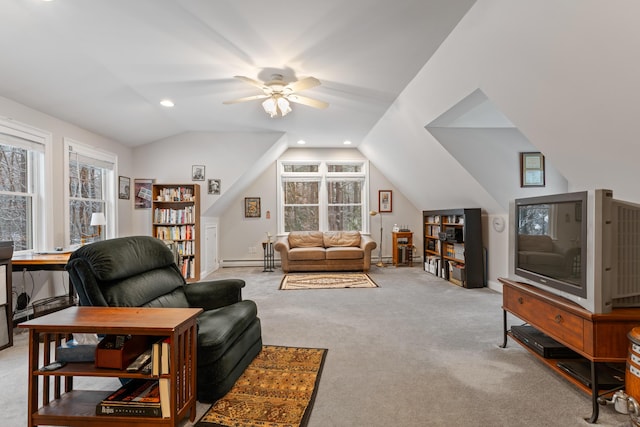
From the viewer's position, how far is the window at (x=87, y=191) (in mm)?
4266

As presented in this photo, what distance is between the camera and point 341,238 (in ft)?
22.3

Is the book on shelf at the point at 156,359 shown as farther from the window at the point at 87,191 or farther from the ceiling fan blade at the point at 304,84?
the window at the point at 87,191

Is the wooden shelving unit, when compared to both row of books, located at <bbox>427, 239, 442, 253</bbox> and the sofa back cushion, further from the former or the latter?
the sofa back cushion

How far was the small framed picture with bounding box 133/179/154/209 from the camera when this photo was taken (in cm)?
568

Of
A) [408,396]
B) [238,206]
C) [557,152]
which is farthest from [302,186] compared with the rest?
[408,396]

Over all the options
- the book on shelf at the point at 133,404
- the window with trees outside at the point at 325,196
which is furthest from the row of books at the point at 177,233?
the book on shelf at the point at 133,404

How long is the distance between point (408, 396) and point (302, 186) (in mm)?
5738

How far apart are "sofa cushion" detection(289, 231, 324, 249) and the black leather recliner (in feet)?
13.1

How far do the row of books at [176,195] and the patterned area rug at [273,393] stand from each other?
3.70 metres

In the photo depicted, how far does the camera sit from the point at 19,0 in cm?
224

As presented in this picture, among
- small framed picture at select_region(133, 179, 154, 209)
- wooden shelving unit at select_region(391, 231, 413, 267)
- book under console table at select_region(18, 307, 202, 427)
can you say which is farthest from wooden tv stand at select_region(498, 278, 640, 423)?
small framed picture at select_region(133, 179, 154, 209)

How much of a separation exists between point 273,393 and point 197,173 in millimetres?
4558

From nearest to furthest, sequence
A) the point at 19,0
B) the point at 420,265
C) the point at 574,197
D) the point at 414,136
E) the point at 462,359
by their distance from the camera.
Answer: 1. the point at 574,197
2. the point at 19,0
3. the point at 462,359
4. the point at 414,136
5. the point at 420,265

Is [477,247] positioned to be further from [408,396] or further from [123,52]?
[123,52]
